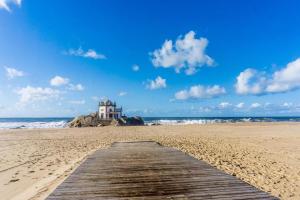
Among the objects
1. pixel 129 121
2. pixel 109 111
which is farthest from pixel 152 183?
pixel 109 111

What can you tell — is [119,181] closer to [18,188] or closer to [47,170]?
[18,188]

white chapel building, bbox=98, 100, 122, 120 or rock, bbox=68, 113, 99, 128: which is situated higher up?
white chapel building, bbox=98, 100, 122, 120

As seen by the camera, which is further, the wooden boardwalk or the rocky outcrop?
the rocky outcrop

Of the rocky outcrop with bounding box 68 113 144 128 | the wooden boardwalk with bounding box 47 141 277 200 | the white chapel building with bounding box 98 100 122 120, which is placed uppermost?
the white chapel building with bounding box 98 100 122 120

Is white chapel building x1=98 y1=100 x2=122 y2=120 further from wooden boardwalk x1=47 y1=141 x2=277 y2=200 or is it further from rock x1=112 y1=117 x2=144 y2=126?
wooden boardwalk x1=47 y1=141 x2=277 y2=200

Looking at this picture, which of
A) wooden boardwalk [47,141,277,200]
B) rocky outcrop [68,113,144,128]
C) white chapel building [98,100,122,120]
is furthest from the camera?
white chapel building [98,100,122,120]

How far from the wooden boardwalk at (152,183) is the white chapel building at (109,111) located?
208 ft

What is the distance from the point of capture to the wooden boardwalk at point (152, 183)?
225 inches

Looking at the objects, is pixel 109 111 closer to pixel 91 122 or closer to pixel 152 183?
pixel 91 122

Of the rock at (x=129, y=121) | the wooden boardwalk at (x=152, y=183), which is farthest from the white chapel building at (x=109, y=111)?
the wooden boardwalk at (x=152, y=183)

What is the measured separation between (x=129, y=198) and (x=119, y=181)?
1.53 meters

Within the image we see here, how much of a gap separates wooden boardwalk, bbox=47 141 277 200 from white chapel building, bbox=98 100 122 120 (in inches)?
2496

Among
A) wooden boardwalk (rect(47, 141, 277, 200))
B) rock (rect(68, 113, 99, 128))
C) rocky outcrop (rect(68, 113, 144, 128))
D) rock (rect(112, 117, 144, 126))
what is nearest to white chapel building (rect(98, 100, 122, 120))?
rock (rect(112, 117, 144, 126))

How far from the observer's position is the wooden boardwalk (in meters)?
5.72
